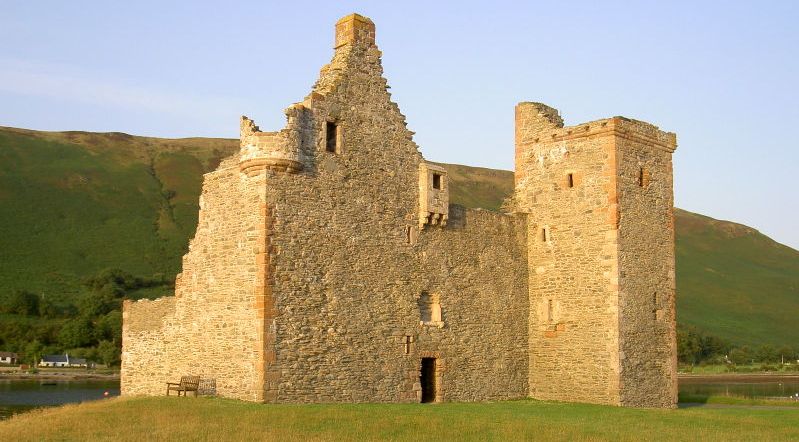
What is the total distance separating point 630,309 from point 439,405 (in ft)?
22.6

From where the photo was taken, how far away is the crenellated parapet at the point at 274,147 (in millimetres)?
Answer: 21562

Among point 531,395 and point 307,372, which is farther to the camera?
point 531,395

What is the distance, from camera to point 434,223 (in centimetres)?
2520

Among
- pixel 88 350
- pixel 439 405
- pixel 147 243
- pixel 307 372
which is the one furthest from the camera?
pixel 147 243

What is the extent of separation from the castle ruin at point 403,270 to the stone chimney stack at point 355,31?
A: 47 millimetres

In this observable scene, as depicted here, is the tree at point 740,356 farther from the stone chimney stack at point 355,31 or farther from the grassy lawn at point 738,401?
the stone chimney stack at point 355,31

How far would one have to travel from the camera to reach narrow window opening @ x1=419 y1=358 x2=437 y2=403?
24980 millimetres

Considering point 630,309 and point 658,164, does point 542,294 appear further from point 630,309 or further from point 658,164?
point 658,164

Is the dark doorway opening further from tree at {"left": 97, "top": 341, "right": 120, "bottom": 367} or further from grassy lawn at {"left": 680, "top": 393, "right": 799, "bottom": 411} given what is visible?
tree at {"left": 97, "top": 341, "right": 120, "bottom": 367}

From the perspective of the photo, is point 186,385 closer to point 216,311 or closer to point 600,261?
point 216,311

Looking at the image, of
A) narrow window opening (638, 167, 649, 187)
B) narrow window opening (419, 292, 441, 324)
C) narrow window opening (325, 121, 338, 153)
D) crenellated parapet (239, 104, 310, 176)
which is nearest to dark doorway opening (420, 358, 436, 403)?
narrow window opening (419, 292, 441, 324)

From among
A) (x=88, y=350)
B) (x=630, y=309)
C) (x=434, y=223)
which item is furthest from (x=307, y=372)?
(x=88, y=350)

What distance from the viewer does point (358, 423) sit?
1805 centimetres

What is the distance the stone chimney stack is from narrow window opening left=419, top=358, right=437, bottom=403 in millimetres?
8971
